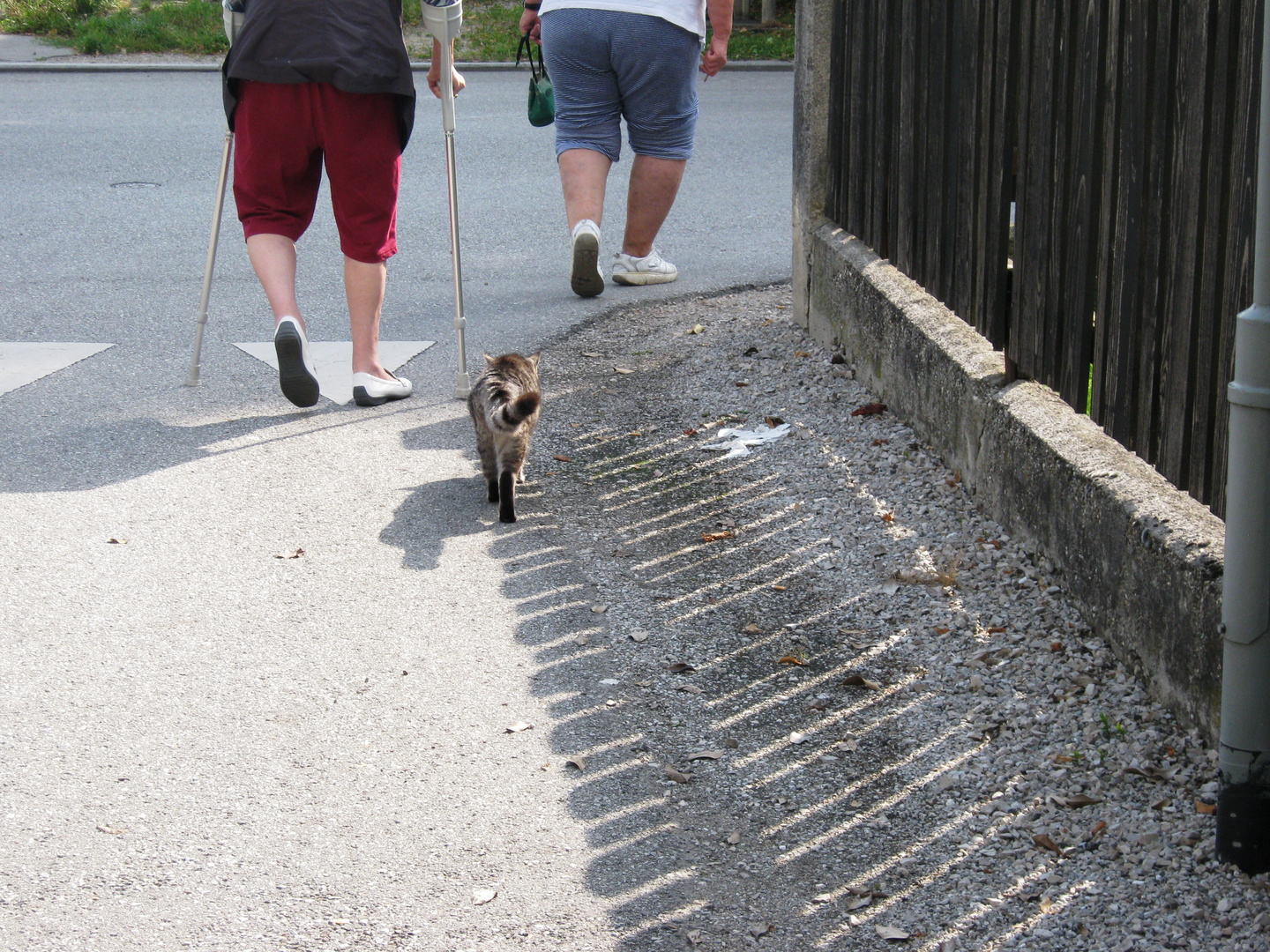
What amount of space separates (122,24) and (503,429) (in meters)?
14.4

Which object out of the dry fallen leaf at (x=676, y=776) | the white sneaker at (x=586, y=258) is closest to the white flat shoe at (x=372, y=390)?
the white sneaker at (x=586, y=258)

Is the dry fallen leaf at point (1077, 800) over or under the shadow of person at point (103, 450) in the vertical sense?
under

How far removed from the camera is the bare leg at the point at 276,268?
512cm

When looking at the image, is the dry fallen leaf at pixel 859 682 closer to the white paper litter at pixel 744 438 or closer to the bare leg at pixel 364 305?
the white paper litter at pixel 744 438

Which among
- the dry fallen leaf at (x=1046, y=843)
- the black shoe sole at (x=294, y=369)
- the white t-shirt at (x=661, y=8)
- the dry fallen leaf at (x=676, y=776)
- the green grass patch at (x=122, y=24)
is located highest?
the green grass patch at (x=122, y=24)

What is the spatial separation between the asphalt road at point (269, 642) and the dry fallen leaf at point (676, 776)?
0.73 feet

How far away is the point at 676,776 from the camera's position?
293cm

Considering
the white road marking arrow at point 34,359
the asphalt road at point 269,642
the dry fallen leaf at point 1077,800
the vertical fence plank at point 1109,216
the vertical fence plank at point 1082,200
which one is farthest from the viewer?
the white road marking arrow at point 34,359

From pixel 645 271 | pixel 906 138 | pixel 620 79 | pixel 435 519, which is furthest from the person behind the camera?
pixel 645 271

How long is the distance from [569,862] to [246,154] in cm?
344

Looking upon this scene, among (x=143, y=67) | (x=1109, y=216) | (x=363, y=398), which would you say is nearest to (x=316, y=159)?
(x=363, y=398)

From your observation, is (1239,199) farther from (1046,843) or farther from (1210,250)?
(1046,843)

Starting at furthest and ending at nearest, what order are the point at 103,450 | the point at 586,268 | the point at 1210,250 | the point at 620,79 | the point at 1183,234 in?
the point at 586,268 → the point at 620,79 → the point at 103,450 → the point at 1183,234 → the point at 1210,250

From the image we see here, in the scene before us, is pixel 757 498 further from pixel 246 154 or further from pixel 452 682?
pixel 246 154
